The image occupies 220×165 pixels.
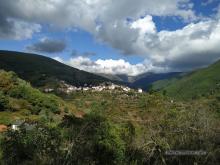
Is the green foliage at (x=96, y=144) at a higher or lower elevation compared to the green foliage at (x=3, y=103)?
lower

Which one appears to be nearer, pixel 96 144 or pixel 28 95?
pixel 96 144

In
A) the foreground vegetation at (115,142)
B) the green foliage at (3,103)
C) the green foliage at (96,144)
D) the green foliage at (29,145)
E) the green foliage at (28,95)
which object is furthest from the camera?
the green foliage at (28,95)

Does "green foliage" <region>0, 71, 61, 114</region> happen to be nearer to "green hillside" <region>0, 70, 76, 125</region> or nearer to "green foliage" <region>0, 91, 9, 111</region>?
"green hillside" <region>0, 70, 76, 125</region>

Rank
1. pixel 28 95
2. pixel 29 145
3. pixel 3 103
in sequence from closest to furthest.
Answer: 1. pixel 29 145
2. pixel 3 103
3. pixel 28 95

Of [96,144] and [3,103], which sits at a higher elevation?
[3,103]

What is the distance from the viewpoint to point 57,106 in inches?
3531

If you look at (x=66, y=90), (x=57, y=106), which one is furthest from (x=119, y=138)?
(x=66, y=90)

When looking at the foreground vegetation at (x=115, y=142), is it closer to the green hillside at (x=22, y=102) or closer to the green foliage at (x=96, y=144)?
the green foliage at (x=96, y=144)

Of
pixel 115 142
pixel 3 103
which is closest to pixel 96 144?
pixel 115 142

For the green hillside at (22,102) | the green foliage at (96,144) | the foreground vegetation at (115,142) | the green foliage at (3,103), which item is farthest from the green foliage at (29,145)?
the green foliage at (3,103)

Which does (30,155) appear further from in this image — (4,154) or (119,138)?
(119,138)

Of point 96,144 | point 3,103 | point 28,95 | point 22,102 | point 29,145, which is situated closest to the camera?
point 29,145

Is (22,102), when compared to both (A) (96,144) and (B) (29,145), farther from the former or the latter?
(A) (96,144)

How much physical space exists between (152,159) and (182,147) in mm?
1798
